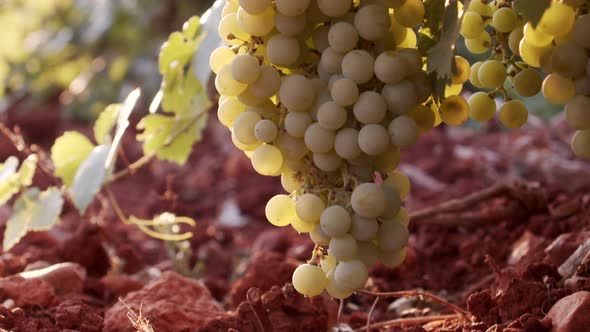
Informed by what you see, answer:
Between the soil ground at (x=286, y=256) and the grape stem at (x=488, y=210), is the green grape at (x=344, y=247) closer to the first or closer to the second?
the soil ground at (x=286, y=256)

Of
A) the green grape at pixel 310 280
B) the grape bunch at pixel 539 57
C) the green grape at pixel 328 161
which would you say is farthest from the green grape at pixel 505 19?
the green grape at pixel 310 280

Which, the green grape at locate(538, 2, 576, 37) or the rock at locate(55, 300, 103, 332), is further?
the rock at locate(55, 300, 103, 332)

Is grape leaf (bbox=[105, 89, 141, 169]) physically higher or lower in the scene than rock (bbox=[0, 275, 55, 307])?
higher

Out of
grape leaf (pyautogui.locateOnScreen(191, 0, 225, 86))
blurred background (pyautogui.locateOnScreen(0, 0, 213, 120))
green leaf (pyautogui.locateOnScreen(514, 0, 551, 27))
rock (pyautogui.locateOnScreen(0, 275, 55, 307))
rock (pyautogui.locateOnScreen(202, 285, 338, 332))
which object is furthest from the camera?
blurred background (pyautogui.locateOnScreen(0, 0, 213, 120))

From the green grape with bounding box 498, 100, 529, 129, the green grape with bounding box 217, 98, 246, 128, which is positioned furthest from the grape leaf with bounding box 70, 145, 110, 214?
the green grape with bounding box 498, 100, 529, 129

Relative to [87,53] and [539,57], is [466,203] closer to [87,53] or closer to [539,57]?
[539,57]

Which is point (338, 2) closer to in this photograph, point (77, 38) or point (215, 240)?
point (215, 240)

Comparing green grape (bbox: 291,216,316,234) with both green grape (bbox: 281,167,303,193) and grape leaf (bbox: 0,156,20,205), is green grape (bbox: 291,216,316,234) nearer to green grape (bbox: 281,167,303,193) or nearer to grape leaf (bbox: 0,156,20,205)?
green grape (bbox: 281,167,303,193)
